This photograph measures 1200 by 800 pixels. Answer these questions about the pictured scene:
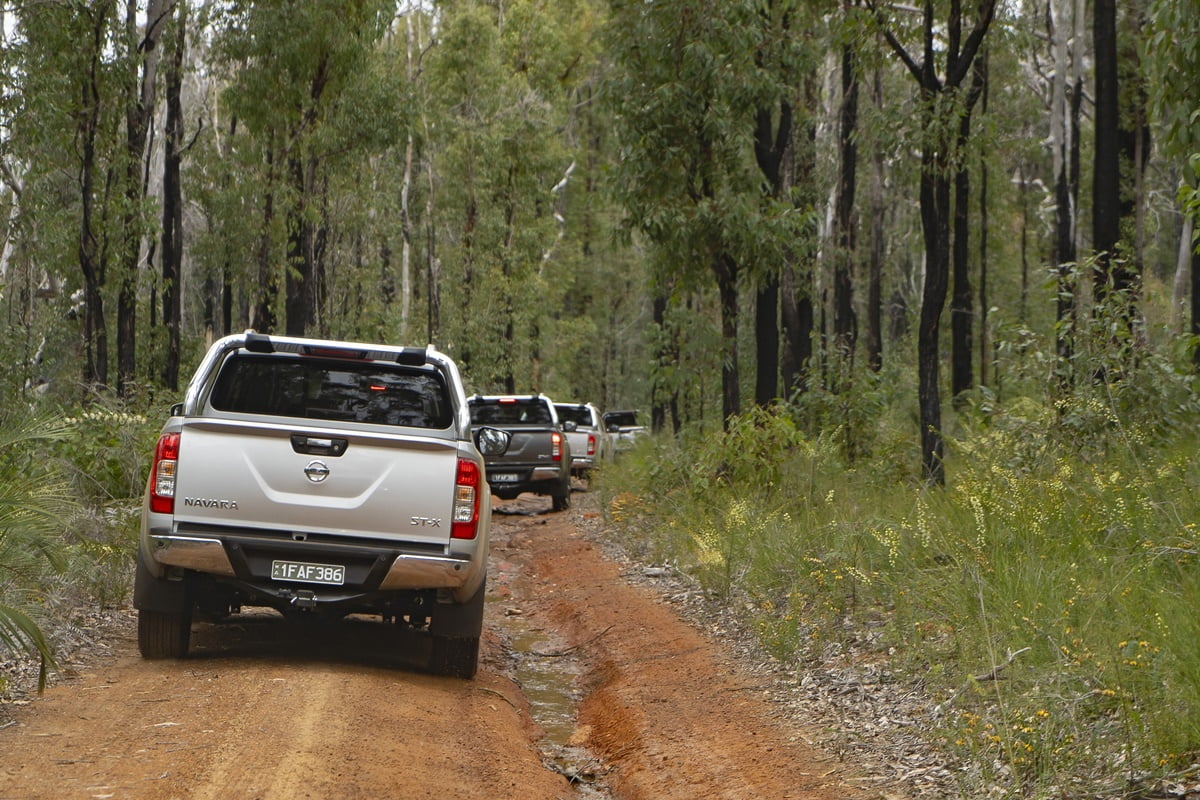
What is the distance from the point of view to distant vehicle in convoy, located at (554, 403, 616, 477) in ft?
96.1

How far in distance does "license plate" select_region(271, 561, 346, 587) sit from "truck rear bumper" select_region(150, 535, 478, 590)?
0.74ft

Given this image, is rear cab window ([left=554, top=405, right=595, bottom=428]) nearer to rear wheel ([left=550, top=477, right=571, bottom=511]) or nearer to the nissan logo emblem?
rear wheel ([left=550, top=477, right=571, bottom=511])

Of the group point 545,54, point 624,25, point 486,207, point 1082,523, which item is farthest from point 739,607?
point 545,54

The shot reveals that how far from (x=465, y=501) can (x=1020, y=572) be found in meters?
3.11

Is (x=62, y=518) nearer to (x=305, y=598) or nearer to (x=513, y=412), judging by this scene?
(x=305, y=598)

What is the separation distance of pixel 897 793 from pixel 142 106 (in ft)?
78.9

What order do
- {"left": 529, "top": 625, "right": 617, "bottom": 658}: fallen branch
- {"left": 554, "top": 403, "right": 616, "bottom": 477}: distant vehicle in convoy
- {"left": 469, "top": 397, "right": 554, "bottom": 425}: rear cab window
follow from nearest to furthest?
{"left": 529, "top": 625, "right": 617, "bottom": 658}: fallen branch → {"left": 469, "top": 397, "right": 554, "bottom": 425}: rear cab window → {"left": 554, "top": 403, "right": 616, "bottom": 477}: distant vehicle in convoy

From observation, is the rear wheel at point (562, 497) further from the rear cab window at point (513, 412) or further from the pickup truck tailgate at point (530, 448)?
the rear cab window at point (513, 412)

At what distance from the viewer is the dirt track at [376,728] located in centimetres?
570

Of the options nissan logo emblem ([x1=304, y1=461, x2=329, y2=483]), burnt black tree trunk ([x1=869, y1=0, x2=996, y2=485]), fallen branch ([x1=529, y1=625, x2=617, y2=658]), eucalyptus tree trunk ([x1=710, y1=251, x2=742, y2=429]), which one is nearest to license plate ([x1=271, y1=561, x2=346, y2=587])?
nissan logo emblem ([x1=304, y1=461, x2=329, y2=483])

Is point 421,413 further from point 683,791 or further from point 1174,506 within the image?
point 1174,506

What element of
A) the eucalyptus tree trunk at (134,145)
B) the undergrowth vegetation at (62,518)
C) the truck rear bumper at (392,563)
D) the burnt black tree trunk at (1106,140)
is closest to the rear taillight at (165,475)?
the truck rear bumper at (392,563)

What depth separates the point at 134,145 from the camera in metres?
26.2

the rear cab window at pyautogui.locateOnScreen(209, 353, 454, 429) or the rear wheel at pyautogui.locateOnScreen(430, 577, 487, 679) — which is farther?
the rear cab window at pyautogui.locateOnScreen(209, 353, 454, 429)
